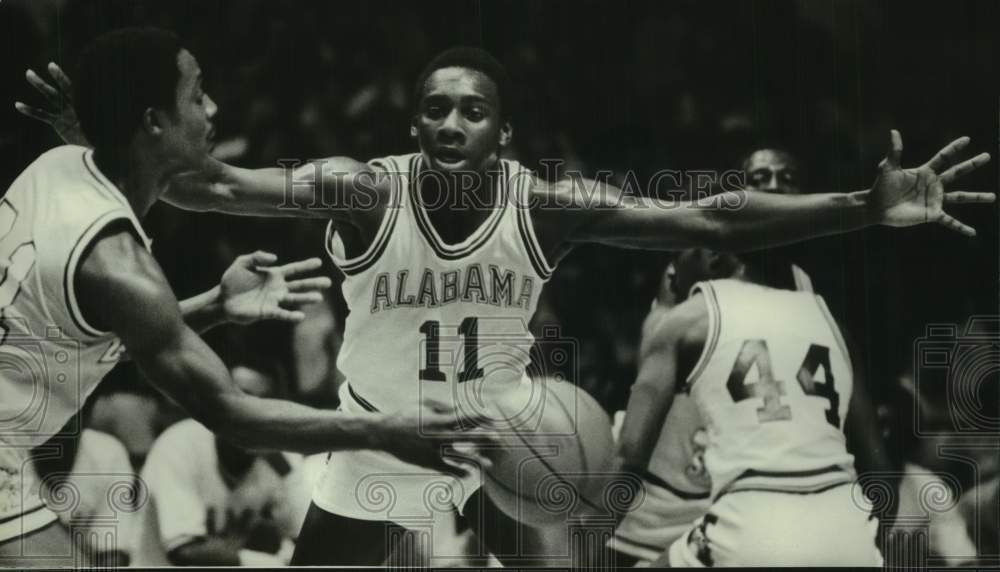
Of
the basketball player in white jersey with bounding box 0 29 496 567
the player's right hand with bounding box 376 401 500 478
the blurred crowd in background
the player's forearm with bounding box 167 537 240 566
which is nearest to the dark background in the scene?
the blurred crowd in background

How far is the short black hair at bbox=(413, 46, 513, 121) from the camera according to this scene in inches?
227

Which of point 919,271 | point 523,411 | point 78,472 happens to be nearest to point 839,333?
point 919,271

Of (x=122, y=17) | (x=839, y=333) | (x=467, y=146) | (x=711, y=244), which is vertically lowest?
(x=839, y=333)

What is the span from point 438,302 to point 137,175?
1.57 metres

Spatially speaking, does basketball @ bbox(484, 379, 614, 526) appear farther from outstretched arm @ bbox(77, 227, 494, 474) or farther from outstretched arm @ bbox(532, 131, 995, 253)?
outstretched arm @ bbox(532, 131, 995, 253)

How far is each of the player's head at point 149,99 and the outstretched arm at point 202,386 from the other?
1.55 feet

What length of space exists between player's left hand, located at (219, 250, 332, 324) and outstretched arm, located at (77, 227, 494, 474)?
0.25 m

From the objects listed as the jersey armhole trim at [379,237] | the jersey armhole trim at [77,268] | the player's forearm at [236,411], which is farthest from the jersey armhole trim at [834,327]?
A: the jersey armhole trim at [77,268]

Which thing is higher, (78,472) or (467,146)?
(467,146)

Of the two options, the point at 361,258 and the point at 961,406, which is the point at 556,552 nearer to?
the point at 361,258

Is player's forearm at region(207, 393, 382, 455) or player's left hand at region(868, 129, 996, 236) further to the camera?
player's left hand at region(868, 129, 996, 236)

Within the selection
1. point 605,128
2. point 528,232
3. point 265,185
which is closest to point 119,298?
point 265,185

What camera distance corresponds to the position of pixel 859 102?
5.85m

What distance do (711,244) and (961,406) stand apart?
1.43 m
